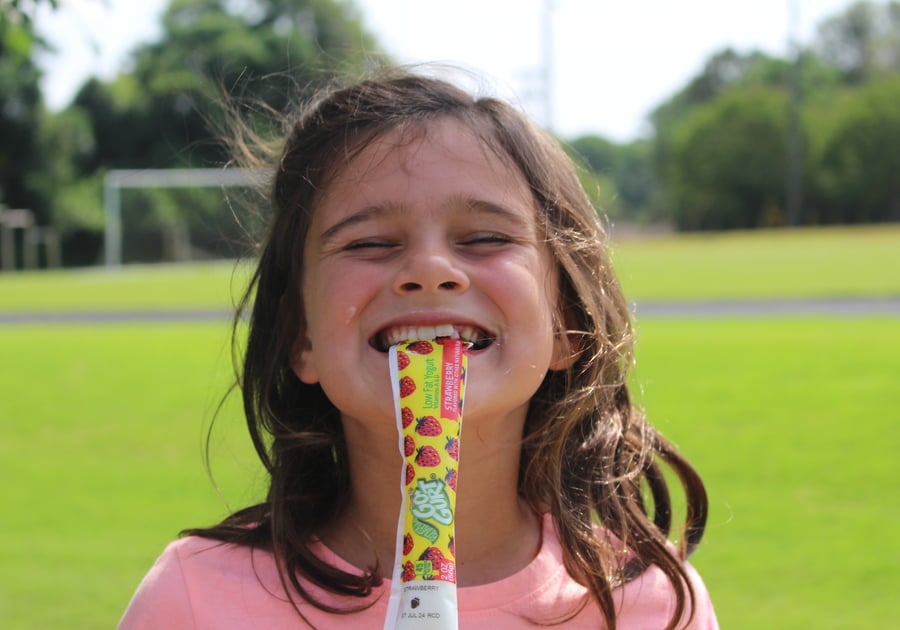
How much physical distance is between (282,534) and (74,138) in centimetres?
4839

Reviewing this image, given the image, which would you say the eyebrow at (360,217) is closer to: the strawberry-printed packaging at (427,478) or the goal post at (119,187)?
the strawberry-printed packaging at (427,478)

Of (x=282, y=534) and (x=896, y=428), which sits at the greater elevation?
(x=282, y=534)

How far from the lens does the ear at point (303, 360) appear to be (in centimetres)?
201

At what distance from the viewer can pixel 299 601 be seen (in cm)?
181

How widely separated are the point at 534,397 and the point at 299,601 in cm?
61

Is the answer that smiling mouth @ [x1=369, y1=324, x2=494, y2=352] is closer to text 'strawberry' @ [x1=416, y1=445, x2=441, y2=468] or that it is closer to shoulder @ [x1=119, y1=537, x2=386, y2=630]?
text 'strawberry' @ [x1=416, y1=445, x2=441, y2=468]

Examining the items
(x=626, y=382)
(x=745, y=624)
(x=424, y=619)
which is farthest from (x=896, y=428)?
(x=424, y=619)

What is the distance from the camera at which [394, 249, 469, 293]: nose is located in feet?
5.58

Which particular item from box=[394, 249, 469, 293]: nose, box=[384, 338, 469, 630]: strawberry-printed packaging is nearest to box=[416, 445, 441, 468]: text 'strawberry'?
box=[384, 338, 469, 630]: strawberry-printed packaging

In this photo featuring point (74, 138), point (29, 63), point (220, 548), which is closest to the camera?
point (220, 548)

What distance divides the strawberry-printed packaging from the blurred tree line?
32.4m

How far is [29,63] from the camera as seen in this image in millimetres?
3959

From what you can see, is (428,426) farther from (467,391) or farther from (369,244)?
(369,244)

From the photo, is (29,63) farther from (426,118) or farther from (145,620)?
(145,620)
